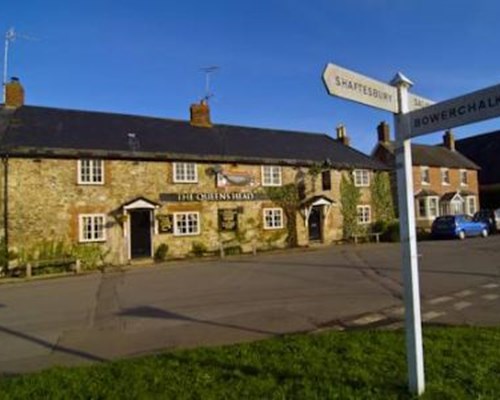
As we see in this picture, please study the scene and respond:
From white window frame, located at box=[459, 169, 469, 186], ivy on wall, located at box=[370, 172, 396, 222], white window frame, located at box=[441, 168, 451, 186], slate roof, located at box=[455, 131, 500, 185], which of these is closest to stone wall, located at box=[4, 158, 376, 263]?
ivy on wall, located at box=[370, 172, 396, 222]

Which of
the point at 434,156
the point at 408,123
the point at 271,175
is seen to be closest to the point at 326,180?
the point at 271,175

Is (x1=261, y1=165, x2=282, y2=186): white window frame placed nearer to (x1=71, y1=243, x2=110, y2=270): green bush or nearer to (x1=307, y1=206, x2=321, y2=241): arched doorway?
(x1=307, y1=206, x2=321, y2=241): arched doorway

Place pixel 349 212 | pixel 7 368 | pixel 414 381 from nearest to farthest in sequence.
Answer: pixel 414 381
pixel 7 368
pixel 349 212

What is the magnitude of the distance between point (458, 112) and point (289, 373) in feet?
9.94

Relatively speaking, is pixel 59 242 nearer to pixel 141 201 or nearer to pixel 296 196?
pixel 141 201

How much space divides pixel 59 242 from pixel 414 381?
20.4 m

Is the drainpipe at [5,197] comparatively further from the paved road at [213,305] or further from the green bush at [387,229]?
the green bush at [387,229]

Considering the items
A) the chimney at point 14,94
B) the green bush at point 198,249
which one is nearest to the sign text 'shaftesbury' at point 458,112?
the green bush at point 198,249

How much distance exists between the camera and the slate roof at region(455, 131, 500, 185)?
50.0 metres

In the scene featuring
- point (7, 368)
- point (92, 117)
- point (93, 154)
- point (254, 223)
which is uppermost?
point (92, 117)

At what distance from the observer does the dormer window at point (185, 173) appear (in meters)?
25.9

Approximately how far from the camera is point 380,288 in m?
12.5

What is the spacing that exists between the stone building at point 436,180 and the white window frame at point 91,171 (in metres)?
22.5

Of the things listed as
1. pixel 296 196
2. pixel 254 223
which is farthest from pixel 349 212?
pixel 254 223
